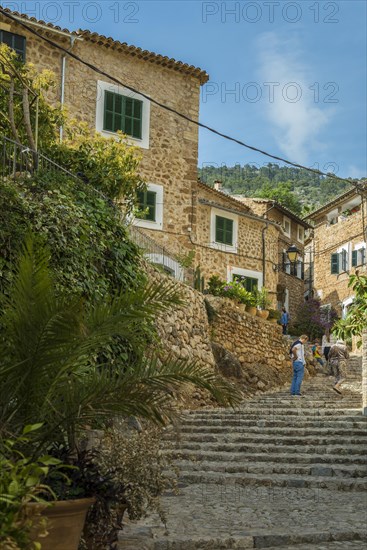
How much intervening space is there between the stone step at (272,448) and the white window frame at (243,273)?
17416 mm

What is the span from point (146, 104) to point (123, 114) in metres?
0.88

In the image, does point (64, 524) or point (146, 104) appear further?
point (146, 104)

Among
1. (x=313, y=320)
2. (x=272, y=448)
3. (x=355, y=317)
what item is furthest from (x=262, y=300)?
(x=272, y=448)

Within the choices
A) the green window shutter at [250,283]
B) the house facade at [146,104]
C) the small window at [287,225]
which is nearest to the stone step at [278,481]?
the house facade at [146,104]

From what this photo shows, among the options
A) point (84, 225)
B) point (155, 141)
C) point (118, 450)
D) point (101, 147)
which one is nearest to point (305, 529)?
point (118, 450)

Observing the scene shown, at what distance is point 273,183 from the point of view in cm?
5659

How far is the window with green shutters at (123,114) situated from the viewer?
2092 cm

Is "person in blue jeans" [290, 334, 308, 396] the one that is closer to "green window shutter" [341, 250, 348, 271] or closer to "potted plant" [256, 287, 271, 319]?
"potted plant" [256, 287, 271, 319]

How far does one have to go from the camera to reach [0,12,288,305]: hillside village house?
19.8 meters

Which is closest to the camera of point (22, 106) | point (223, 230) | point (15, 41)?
point (22, 106)

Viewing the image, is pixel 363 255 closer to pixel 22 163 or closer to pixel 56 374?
pixel 22 163

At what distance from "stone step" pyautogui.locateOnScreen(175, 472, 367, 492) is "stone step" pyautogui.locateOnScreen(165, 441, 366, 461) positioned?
1.48 metres

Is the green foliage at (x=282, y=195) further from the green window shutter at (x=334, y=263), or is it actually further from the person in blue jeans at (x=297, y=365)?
the person in blue jeans at (x=297, y=365)

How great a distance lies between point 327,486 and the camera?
938cm
